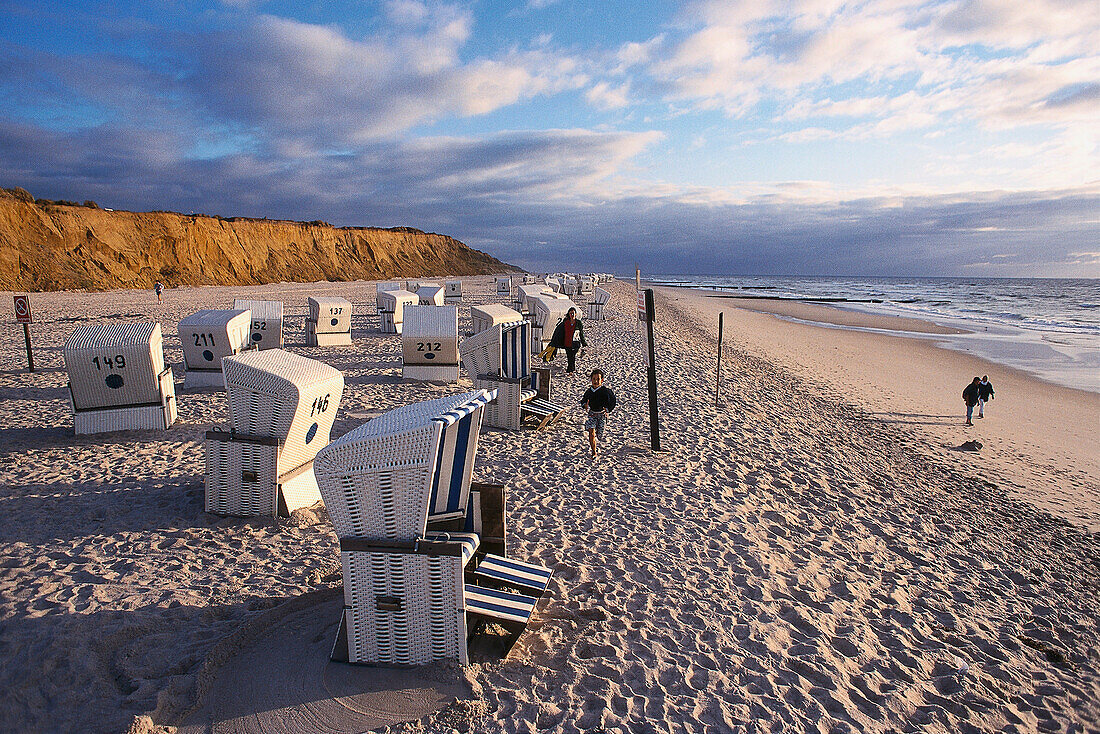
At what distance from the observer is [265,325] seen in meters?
13.1

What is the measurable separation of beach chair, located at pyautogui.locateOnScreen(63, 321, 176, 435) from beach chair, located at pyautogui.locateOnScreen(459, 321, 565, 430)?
455 centimetres

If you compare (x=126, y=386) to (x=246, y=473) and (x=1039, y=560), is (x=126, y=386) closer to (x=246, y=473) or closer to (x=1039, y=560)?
(x=246, y=473)

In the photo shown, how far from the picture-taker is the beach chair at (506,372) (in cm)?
903

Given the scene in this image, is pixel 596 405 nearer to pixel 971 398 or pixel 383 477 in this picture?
pixel 383 477

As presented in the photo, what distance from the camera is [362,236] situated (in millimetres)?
85438

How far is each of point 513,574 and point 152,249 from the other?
54.3 meters

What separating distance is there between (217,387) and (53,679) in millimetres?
8339

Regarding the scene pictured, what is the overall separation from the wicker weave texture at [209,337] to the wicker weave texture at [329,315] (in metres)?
5.50

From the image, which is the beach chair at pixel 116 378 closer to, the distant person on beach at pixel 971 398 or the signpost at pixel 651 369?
the signpost at pixel 651 369

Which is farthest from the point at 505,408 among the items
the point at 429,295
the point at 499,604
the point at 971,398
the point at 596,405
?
the point at 429,295

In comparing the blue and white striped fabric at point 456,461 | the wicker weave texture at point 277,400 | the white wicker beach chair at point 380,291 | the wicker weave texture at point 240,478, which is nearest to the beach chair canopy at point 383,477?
the blue and white striped fabric at point 456,461

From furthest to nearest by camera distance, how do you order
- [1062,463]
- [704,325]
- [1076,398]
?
[704,325] < [1076,398] < [1062,463]

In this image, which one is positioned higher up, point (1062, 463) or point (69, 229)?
point (69, 229)

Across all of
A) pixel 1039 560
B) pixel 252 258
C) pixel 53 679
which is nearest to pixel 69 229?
pixel 252 258
